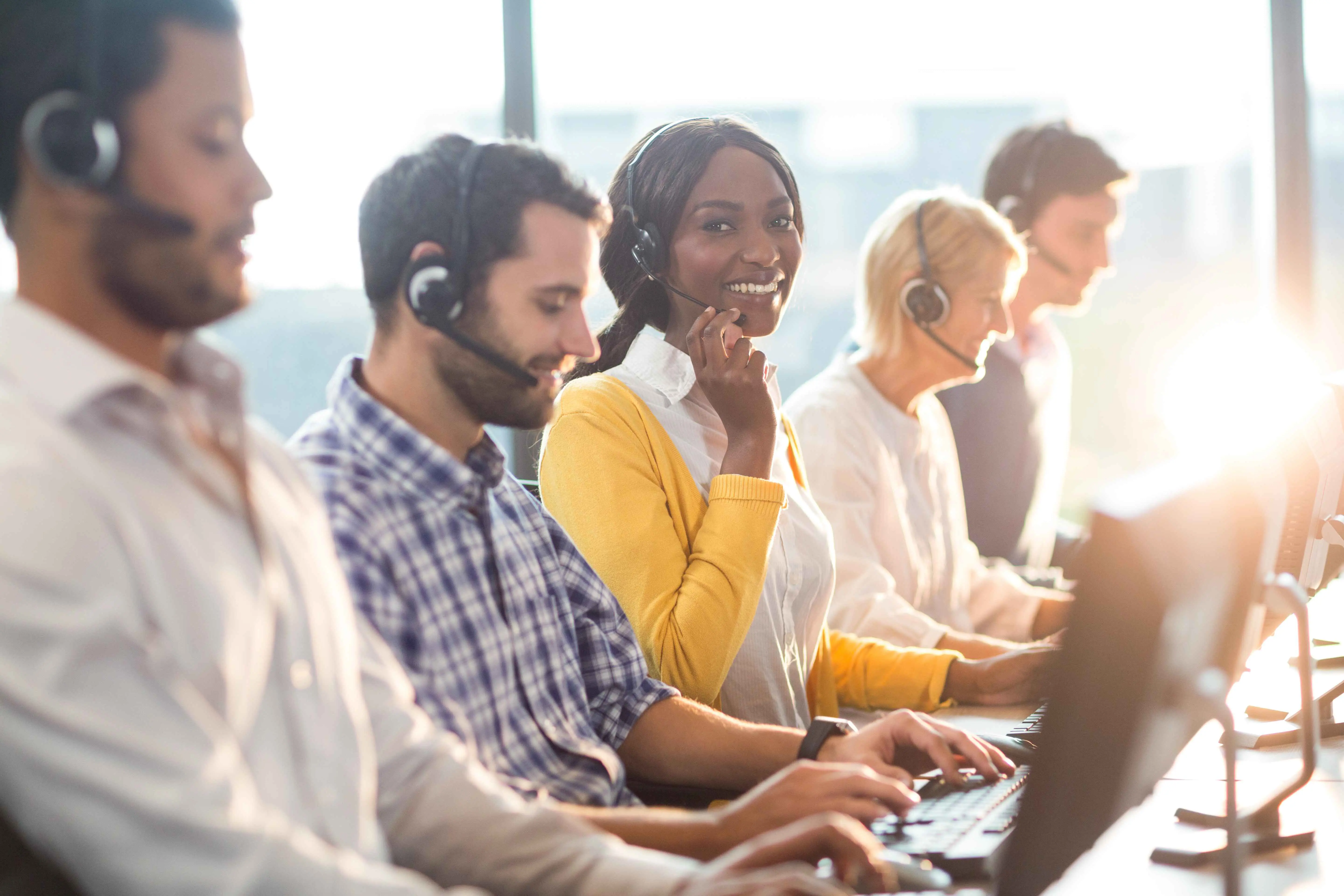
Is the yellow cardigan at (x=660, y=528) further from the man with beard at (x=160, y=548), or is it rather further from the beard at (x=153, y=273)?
the beard at (x=153, y=273)

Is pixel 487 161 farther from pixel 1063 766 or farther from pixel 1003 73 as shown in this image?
pixel 1003 73

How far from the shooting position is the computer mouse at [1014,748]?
137cm

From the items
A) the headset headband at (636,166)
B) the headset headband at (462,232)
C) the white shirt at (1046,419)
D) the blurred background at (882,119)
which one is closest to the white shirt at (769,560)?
the headset headband at (636,166)

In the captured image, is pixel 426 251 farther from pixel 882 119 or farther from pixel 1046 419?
pixel 882 119

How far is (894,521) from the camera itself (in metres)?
2.13

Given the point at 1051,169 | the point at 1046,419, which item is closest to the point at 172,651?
the point at 1046,419

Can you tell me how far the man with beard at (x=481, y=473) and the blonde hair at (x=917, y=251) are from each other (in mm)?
1141

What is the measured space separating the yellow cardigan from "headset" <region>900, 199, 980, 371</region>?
77 centimetres

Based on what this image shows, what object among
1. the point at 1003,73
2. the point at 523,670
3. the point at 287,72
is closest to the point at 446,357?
the point at 523,670

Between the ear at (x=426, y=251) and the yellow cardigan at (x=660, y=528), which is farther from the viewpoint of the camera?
the yellow cardigan at (x=660, y=528)

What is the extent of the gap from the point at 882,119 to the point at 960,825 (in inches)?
94.6

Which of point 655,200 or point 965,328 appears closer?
point 655,200

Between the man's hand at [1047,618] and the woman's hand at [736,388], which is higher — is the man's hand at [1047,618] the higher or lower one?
the lower one

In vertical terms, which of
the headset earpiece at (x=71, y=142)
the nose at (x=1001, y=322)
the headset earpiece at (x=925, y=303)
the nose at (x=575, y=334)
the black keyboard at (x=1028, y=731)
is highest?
the headset earpiece at (x=71, y=142)
